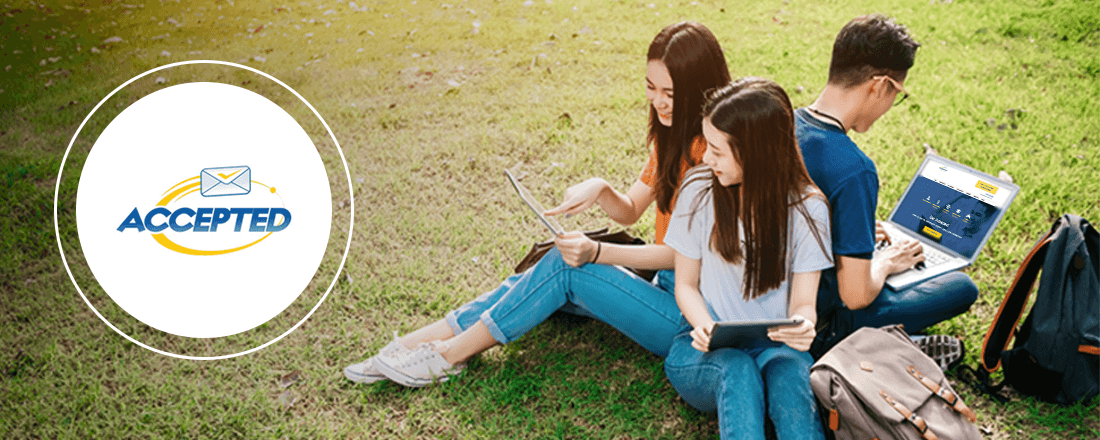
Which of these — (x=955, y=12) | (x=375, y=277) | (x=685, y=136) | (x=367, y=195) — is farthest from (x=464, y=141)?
(x=955, y=12)

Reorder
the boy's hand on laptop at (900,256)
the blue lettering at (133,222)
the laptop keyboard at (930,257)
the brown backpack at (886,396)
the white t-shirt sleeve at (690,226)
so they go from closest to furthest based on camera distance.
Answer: the brown backpack at (886,396) → the white t-shirt sleeve at (690,226) → the boy's hand on laptop at (900,256) → the laptop keyboard at (930,257) → the blue lettering at (133,222)

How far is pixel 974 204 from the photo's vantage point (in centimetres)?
292

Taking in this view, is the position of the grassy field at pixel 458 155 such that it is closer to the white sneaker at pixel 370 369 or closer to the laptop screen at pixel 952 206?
the white sneaker at pixel 370 369

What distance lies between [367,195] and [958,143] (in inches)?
166

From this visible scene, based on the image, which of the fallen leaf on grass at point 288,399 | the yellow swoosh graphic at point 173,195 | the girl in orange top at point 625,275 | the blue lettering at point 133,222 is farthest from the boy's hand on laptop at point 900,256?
the blue lettering at point 133,222

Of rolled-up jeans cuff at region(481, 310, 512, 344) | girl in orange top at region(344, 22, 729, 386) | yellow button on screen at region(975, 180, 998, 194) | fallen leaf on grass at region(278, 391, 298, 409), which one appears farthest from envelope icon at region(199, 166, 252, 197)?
yellow button on screen at region(975, 180, 998, 194)

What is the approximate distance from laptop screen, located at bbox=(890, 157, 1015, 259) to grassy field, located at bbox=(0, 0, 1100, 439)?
0.55 m

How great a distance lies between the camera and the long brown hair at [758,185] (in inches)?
86.2

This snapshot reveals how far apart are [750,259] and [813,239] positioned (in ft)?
0.72

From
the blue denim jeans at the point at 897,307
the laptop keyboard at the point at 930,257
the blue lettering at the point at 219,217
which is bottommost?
the blue lettering at the point at 219,217

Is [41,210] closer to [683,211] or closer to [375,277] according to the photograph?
[375,277]

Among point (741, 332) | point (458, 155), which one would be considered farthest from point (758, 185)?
point (458, 155)

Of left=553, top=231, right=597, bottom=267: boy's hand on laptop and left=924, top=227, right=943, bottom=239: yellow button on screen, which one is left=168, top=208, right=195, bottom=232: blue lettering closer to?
left=553, top=231, right=597, bottom=267: boy's hand on laptop

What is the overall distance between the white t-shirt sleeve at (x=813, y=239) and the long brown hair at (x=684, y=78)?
2.02ft
